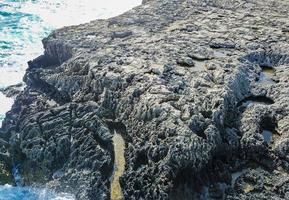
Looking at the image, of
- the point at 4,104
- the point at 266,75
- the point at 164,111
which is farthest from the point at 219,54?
the point at 4,104

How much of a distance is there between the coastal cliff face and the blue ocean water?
3.88 metres

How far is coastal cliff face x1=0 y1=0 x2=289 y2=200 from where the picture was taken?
51.6 feet

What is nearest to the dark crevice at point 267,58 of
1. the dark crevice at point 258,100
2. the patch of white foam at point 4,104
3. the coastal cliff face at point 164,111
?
the coastal cliff face at point 164,111

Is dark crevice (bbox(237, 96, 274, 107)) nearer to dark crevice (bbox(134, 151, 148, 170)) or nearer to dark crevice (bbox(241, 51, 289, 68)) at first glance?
dark crevice (bbox(241, 51, 289, 68))

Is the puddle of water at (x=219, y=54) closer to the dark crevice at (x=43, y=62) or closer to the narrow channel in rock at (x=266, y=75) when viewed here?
the narrow channel in rock at (x=266, y=75)

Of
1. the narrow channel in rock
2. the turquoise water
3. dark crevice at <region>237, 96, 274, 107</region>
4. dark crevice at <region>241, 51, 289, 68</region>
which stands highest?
dark crevice at <region>241, 51, 289, 68</region>

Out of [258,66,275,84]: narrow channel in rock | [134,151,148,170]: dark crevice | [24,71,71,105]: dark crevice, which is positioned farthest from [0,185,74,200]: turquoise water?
[258,66,275,84]: narrow channel in rock

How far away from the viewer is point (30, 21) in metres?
35.4

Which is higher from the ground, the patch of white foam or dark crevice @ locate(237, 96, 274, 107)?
dark crevice @ locate(237, 96, 274, 107)

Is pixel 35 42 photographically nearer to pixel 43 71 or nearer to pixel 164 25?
pixel 43 71

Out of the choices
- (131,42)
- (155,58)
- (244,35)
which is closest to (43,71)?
(131,42)

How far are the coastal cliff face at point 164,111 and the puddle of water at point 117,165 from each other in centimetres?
19

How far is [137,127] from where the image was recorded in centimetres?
1745

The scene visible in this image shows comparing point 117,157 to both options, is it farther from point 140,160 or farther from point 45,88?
point 45,88
